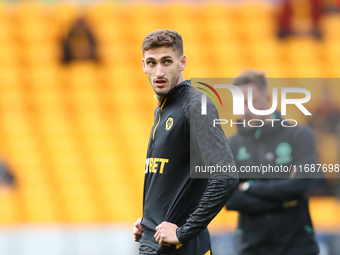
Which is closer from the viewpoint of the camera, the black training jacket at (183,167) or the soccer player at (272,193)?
the black training jacket at (183,167)

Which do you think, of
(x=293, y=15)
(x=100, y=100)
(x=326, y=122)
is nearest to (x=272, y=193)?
(x=326, y=122)

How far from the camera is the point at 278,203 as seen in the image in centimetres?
359

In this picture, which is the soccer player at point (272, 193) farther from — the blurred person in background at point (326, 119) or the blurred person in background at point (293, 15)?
the blurred person in background at point (293, 15)

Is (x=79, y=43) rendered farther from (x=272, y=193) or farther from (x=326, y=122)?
(x=272, y=193)

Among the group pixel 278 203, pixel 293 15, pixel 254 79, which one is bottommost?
pixel 278 203

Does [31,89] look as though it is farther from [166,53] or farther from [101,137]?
[166,53]

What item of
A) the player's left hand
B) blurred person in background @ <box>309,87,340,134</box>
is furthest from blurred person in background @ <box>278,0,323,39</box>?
the player's left hand

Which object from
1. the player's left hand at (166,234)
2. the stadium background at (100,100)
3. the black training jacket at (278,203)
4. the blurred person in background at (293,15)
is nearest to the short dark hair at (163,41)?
the player's left hand at (166,234)

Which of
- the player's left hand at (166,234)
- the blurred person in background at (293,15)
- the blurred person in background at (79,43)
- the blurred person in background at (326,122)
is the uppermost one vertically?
the blurred person in background at (293,15)

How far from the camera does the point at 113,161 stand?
9039 millimetres

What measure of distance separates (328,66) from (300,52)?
0.66 metres

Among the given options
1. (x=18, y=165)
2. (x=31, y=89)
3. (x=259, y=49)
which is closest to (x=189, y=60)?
(x=259, y=49)

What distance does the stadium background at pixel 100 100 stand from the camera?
25.0 ft

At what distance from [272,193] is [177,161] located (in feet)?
3.94
